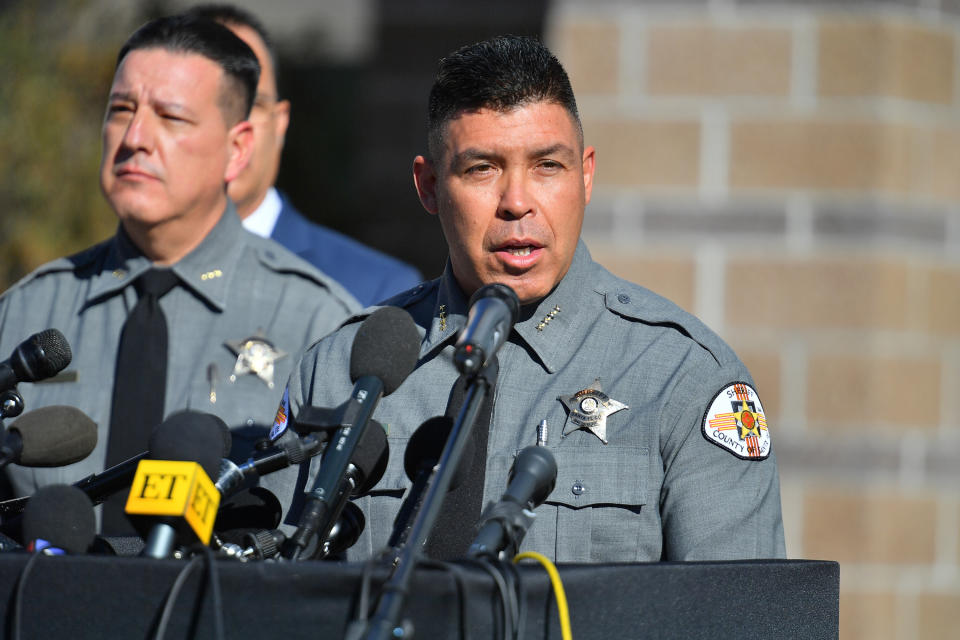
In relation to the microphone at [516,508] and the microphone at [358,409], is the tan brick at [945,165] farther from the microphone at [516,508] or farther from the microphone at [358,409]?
the microphone at [516,508]

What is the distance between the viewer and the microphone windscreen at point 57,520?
206cm

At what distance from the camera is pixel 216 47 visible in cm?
431

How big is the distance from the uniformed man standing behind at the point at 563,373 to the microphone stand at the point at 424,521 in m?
0.63

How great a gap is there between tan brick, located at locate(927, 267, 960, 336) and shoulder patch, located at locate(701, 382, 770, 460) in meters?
2.95

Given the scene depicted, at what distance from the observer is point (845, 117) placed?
18.0ft

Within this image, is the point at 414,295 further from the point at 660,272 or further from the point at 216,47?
the point at 660,272

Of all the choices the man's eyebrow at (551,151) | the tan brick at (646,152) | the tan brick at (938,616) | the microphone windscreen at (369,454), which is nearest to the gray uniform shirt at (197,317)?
the man's eyebrow at (551,151)

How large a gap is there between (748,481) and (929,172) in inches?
126

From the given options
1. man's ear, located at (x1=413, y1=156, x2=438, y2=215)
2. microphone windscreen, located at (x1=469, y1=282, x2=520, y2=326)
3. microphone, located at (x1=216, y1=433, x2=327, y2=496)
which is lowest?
microphone, located at (x1=216, y1=433, x2=327, y2=496)

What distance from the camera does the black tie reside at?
382cm

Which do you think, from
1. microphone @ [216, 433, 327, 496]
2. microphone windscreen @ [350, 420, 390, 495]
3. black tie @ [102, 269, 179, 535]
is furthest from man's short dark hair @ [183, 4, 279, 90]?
microphone @ [216, 433, 327, 496]

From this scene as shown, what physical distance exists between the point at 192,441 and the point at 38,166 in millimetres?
4357

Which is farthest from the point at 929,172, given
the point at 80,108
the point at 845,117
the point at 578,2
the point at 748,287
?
the point at 80,108

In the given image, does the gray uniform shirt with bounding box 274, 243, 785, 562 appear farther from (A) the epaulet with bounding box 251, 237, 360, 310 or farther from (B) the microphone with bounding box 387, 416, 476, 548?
(A) the epaulet with bounding box 251, 237, 360, 310
